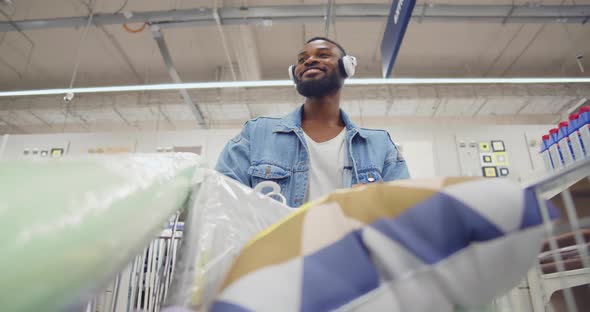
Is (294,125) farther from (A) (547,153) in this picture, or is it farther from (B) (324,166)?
(A) (547,153)

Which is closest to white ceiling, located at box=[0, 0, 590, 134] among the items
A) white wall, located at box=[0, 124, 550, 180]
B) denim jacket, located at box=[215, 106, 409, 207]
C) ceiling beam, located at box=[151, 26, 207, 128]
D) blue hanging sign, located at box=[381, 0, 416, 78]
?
ceiling beam, located at box=[151, 26, 207, 128]

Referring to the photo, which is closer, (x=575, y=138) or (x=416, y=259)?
(x=416, y=259)

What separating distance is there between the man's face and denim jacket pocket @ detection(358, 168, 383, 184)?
0.51m

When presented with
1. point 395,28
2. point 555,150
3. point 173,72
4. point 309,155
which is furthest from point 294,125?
point 173,72

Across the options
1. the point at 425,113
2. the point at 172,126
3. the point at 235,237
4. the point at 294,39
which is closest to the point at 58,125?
the point at 172,126

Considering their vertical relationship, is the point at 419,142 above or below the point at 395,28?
below

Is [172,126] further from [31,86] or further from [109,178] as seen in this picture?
[109,178]

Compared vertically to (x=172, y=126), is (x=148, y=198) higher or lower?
lower

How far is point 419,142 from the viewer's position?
4.07 m

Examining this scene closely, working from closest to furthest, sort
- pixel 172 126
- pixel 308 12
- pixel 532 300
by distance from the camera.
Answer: pixel 532 300 → pixel 308 12 → pixel 172 126

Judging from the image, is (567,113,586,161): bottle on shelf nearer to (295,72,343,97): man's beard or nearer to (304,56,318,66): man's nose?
(295,72,343,97): man's beard

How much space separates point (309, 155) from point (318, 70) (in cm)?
51

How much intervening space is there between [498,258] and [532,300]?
253 cm

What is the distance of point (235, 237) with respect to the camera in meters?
0.60
